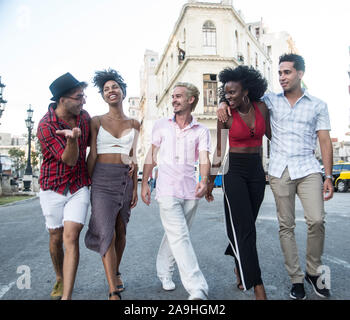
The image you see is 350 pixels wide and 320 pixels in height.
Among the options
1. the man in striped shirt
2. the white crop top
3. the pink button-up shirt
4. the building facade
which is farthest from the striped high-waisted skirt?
the building facade

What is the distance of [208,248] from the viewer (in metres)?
5.16

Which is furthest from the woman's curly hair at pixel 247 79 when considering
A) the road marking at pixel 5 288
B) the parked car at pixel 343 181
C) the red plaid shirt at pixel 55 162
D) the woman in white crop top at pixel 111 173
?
the parked car at pixel 343 181

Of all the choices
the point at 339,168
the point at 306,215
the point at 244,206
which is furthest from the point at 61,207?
the point at 339,168

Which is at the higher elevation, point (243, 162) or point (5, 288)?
point (243, 162)

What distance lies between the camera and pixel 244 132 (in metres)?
3.15

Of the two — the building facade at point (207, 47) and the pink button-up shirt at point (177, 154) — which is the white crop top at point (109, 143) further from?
the building facade at point (207, 47)

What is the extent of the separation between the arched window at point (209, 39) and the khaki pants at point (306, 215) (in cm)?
2880

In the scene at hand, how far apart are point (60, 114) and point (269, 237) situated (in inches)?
167

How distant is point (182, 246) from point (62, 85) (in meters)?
1.70

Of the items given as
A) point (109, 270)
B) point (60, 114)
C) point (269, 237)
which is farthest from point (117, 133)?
point (269, 237)

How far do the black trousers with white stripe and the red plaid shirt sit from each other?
131cm

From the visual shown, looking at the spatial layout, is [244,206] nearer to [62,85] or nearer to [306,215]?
[306,215]

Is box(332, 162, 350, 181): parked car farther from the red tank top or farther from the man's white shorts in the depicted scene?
the man's white shorts
